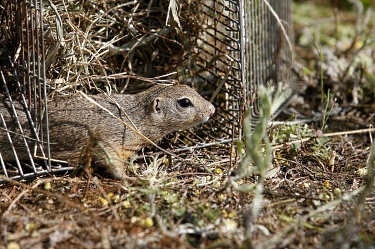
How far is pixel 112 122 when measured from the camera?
5027 mm

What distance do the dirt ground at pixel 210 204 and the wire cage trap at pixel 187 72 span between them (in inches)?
11.5

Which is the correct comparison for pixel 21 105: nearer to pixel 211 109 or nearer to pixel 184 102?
pixel 184 102

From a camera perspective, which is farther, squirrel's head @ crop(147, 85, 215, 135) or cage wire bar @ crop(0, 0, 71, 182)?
squirrel's head @ crop(147, 85, 215, 135)

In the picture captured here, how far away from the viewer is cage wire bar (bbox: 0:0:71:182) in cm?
458

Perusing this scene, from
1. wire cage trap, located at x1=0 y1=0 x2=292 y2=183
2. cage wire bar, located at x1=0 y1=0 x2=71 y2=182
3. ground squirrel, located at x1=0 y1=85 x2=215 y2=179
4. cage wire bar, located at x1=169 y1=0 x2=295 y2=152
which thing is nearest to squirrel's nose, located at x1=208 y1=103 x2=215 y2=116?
ground squirrel, located at x1=0 y1=85 x2=215 y2=179

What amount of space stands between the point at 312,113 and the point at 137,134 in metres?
2.39

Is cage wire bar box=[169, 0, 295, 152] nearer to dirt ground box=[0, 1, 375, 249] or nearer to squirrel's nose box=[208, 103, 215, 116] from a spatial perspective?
squirrel's nose box=[208, 103, 215, 116]

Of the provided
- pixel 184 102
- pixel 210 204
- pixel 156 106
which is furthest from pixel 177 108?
pixel 210 204

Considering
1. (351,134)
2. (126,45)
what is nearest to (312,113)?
(351,134)

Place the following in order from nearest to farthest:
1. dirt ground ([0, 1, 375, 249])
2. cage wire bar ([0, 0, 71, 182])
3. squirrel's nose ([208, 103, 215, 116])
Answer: dirt ground ([0, 1, 375, 249]) < cage wire bar ([0, 0, 71, 182]) < squirrel's nose ([208, 103, 215, 116])

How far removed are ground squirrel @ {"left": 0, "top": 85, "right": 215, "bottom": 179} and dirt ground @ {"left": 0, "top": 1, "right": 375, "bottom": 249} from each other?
229mm

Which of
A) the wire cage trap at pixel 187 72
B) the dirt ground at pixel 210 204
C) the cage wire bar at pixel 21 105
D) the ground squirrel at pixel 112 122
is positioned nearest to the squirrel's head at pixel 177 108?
the ground squirrel at pixel 112 122

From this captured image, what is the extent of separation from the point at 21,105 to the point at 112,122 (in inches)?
32.2

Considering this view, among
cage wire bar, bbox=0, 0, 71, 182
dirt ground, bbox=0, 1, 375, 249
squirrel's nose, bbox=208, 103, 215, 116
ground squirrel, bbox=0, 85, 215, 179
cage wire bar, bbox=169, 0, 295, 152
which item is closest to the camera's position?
dirt ground, bbox=0, 1, 375, 249
